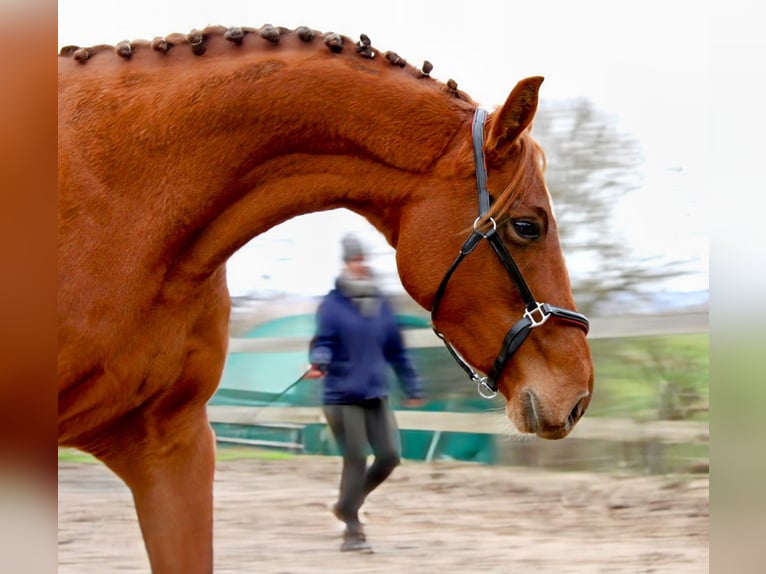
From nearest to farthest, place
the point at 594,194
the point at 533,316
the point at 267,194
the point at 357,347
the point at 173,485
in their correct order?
the point at 533,316 → the point at 267,194 → the point at 173,485 → the point at 357,347 → the point at 594,194

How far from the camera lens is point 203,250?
241cm

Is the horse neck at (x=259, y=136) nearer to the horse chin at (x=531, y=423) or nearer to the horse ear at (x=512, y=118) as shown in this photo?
the horse ear at (x=512, y=118)

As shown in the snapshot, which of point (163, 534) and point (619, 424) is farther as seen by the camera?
point (619, 424)

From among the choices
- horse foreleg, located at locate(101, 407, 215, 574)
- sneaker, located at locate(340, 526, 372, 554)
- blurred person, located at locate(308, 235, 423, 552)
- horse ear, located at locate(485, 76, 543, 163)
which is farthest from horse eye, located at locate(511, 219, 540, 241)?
sneaker, located at locate(340, 526, 372, 554)

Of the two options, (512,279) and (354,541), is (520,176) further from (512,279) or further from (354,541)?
(354,541)

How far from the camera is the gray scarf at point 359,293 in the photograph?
500 centimetres

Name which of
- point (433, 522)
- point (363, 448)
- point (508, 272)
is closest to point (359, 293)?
point (363, 448)

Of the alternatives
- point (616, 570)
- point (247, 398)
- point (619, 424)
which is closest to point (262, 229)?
point (616, 570)

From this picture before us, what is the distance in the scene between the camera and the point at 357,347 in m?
4.97

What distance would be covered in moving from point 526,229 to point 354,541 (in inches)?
123

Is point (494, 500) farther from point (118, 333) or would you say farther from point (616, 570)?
point (118, 333)

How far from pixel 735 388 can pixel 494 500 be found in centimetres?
478

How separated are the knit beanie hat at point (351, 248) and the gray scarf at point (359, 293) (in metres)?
0.09

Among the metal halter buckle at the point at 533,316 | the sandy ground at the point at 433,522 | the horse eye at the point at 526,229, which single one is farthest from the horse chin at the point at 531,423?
the sandy ground at the point at 433,522
